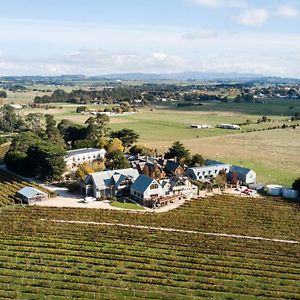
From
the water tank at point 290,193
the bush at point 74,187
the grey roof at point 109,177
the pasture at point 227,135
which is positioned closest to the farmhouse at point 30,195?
the bush at point 74,187

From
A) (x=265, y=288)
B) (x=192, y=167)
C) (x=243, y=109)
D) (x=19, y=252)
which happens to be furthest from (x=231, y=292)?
(x=243, y=109)

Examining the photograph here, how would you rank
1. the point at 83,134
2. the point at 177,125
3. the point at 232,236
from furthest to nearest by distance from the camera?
the point at 177,125 → the point at 83,134 → the point at 232,236

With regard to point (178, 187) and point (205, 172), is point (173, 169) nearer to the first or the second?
point (205, 172)

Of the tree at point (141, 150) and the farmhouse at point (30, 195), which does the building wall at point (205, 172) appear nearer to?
the tree at point (141, 150)

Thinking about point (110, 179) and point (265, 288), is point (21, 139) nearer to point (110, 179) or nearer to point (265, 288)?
point (110, 179)

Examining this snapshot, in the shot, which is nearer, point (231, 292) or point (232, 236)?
point (231, 292)

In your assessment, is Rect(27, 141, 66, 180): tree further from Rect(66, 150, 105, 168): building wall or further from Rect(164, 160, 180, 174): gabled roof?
Rect(164, 160, 180, 174): gabled roof

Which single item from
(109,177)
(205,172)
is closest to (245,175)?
(205,172)
